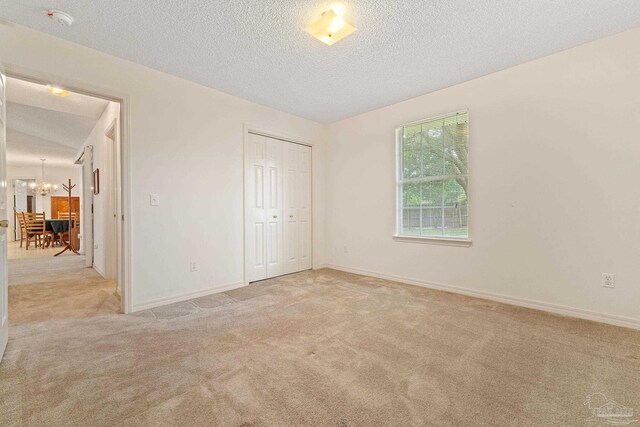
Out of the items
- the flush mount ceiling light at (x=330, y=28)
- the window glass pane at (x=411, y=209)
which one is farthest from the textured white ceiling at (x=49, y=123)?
the window glass pane at (x=411, y=209)

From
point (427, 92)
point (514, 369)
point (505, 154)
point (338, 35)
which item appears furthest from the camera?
point (427, 92)

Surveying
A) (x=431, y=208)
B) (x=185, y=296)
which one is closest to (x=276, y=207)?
(x=185, y=296)

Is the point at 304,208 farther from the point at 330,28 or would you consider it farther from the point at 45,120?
the point at 45,120

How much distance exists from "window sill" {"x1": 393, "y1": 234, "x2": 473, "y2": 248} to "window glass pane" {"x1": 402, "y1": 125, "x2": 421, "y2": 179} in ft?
2.81

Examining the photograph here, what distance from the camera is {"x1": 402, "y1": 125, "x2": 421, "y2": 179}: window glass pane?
3754mm

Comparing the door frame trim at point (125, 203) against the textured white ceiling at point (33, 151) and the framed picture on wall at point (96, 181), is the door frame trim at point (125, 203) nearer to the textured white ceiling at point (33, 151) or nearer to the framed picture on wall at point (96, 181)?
the framed picture on wall at point (96, 181)

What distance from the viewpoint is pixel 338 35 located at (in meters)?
2.23

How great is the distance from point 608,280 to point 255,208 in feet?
12.8

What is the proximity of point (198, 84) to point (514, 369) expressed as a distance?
4009 millimetres

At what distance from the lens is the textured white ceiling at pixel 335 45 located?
2.05 meters

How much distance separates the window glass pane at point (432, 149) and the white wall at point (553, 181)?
0.18 meters

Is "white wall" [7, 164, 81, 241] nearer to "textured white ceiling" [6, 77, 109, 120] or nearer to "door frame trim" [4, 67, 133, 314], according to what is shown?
"textured white ceiling" [6, 77, 109, 120]

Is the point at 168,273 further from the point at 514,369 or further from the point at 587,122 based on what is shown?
the point at 587,122

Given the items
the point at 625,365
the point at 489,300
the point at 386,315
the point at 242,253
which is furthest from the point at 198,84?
the point at 625,365
